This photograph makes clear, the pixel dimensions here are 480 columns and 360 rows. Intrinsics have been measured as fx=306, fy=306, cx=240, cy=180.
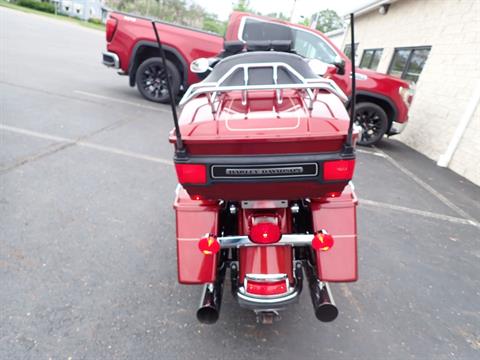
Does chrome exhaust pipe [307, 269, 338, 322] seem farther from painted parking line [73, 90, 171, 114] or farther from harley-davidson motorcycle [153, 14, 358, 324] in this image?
painted parking line [73, 90, 171, 114]

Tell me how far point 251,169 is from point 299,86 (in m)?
0.47

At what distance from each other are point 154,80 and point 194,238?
676 cm

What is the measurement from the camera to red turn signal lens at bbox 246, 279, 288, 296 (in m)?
1.73

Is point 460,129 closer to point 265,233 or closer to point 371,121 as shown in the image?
point 371,121

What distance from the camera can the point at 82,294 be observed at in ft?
7.42

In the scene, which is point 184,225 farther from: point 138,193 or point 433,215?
point 433,215

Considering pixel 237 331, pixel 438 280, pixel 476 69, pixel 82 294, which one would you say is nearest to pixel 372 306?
pixel 438 280

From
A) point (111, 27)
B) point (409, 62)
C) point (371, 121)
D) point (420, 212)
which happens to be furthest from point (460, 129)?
point (111, 27)

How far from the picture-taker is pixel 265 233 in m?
1.70

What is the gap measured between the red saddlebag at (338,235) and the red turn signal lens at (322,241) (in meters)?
0.15

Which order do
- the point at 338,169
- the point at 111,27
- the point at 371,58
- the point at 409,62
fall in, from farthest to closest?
1. the point at 371,58
2. the point at 409,62
3. the point at 111,27
4. the point at 338,169

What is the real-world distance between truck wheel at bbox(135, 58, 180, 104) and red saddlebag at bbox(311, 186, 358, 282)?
6.27 m

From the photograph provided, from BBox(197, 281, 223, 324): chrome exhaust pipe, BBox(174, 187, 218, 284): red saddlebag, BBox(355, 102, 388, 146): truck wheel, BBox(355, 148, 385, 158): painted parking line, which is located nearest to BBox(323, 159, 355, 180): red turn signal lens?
BBox(174, 187, 218, 284): red saddlebag

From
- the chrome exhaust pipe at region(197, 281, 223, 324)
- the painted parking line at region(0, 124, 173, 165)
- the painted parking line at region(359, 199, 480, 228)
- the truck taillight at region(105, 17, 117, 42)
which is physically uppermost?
the truck taillight at region(105, 17, 117, 42)
